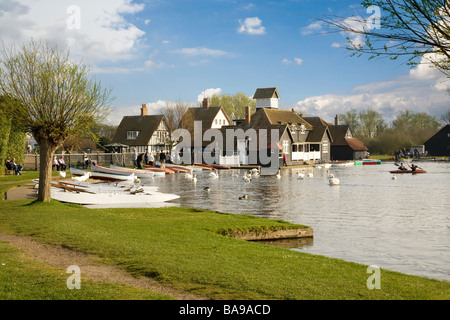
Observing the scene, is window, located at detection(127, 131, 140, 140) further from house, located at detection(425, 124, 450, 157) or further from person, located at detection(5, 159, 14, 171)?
house, located at detection(425, 124, 450, 157)

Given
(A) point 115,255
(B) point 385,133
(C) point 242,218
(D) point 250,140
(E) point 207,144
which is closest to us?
(A) point 115,255

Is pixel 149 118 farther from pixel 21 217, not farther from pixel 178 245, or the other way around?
pixel 178 245

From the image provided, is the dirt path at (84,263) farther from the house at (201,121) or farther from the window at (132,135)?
the window at (132,135)

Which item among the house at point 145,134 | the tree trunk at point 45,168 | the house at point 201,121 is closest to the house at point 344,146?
the house at point 201,121

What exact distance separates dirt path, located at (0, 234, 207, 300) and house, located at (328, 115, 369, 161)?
98231 millimetres

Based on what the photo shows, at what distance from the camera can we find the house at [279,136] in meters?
81.1

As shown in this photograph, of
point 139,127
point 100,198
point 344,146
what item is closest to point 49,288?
point 100,198

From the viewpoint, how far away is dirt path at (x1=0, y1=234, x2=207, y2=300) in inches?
402

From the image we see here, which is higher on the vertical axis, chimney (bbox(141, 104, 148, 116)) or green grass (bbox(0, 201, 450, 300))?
chimney (bbox(141, 104, 148, 116))

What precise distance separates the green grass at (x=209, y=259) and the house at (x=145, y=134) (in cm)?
7304

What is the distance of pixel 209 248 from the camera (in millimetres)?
14102

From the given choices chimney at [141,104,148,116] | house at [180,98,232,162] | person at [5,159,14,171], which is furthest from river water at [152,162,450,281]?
chimney at [141,104,148,116]

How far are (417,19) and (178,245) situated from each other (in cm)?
902
